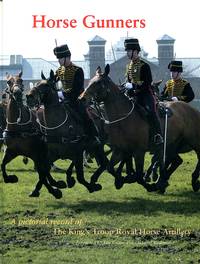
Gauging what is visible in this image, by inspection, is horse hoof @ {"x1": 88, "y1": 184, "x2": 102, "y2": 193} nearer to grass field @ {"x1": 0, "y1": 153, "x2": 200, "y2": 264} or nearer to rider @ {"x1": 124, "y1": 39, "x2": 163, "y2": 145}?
grass field @ {"x1": 0, "y1": 153, "x2": 200, "y2": 264}

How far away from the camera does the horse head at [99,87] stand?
1076cm

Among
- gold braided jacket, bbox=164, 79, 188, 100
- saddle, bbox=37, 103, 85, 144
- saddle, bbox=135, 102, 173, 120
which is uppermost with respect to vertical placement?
gold braided jacket, bbox=164, 79, 188, 100

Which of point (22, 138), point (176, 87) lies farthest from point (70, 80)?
point (176, 87)

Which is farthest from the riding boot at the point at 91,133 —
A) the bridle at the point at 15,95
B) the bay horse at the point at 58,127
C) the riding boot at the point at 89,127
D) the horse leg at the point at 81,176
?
the bridle at the point at 15,95

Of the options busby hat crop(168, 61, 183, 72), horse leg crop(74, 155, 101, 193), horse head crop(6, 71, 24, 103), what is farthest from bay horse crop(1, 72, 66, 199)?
busby hat crop(168, 61, 183, 72)

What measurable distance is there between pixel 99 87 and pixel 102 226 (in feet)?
8.42

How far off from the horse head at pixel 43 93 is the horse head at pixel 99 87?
72cm

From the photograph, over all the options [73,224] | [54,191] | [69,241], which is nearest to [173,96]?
[54,191]

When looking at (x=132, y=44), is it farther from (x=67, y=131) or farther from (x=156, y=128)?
(x=67, y=131)

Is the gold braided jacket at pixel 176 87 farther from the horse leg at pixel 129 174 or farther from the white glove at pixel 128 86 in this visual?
the white glove at pixel 128 86

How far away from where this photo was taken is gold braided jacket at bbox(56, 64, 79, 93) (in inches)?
458

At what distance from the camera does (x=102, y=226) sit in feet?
30.4

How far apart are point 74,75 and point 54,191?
199 centimetres

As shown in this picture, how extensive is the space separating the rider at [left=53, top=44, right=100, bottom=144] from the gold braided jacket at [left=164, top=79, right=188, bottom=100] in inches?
92.5
